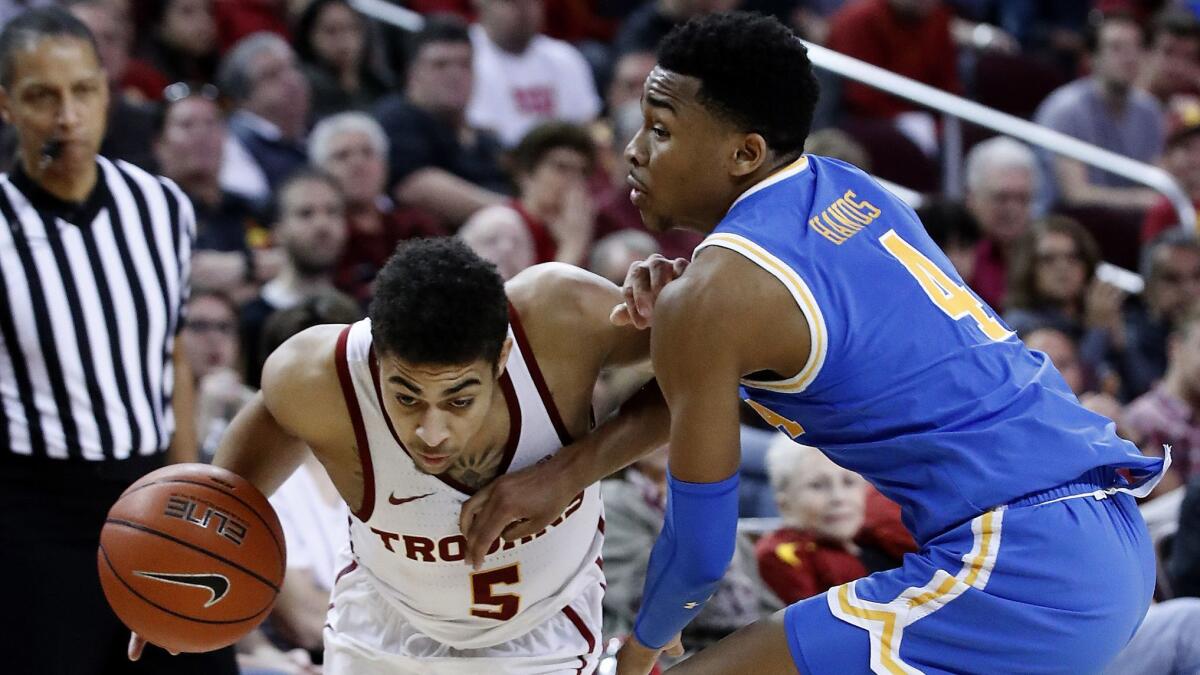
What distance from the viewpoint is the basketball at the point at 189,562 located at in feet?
10.8

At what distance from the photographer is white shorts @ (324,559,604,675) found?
11.2 ft

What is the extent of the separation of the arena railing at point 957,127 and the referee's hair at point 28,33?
188 inches

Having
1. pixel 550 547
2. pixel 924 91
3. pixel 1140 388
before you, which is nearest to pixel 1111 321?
pixel 1140 388

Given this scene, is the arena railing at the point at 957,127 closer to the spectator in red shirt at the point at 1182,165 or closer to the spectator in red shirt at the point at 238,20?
the spectator in red shirt at the point at 1182,165

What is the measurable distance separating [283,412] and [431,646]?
59 cm

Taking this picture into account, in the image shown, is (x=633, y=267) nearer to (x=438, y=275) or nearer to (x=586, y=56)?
(x=438, y=275)

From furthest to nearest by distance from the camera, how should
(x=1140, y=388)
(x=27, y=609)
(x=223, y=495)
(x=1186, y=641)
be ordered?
1. (x=1140, y=388)
2. (x=1186, y=641)
3. (x=27, y=609)
4. (x=223, y=495)

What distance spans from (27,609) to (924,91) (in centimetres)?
630

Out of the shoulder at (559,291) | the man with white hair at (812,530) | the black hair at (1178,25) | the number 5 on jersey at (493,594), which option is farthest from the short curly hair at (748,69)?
the black hair at (1178,25)

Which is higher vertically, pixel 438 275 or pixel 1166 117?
pixel 438 275

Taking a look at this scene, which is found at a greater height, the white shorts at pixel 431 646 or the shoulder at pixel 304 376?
the shoulder at pixel 304 376

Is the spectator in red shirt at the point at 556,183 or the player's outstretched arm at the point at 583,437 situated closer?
the player's outstretched arm at the point at 583,437

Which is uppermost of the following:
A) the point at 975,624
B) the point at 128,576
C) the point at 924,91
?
the point at 975,624

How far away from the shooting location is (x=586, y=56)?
968 centimetres
